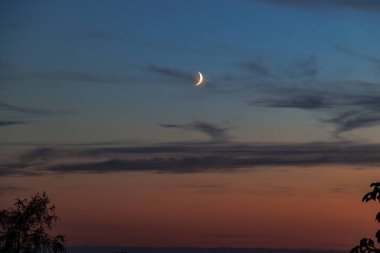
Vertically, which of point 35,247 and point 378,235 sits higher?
point 35,247

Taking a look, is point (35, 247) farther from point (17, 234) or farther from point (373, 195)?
point (373, 195)

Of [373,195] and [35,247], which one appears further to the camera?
[35,247]

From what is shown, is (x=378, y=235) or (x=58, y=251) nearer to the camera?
(x=378, y=235)

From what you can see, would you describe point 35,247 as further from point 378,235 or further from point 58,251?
point 378,235

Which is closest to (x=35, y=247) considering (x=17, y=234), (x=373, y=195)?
(x=17, y=234)

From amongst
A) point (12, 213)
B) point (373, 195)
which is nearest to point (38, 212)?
point (12, 213)

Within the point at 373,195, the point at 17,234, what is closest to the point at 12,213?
the point at 17,234

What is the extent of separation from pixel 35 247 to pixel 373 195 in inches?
1653

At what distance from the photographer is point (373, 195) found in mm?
15883

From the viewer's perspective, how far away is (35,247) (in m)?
54.5

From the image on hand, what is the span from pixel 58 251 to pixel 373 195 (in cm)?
4318

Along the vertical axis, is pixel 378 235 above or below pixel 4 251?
below

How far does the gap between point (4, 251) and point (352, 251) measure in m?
43.3

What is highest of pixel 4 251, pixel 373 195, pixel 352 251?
pixel 4 251
